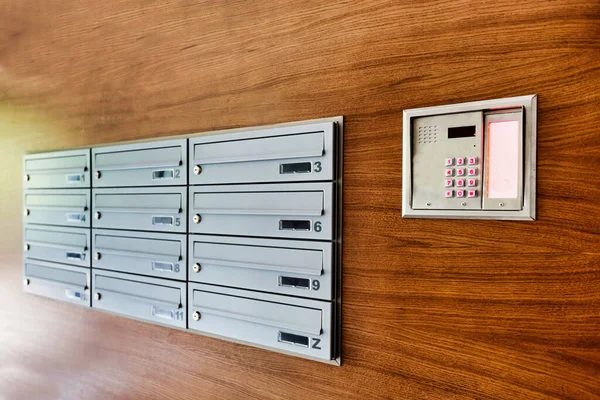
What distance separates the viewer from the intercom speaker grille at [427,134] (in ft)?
3.25

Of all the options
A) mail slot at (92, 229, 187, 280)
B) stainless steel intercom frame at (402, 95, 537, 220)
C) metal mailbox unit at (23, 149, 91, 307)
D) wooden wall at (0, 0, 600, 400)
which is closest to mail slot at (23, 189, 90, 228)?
metal mailbox unit at (23, 149, 91, 307)

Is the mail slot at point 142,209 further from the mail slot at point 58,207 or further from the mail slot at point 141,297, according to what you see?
the mail slot at point 141,297

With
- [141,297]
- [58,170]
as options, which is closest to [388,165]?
[141,297]

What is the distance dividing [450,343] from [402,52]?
683 millimetres

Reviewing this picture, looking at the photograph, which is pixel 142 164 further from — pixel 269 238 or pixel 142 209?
pixel 269 238

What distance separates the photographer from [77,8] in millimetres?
1711

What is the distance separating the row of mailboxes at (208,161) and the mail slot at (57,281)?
13.1 inches

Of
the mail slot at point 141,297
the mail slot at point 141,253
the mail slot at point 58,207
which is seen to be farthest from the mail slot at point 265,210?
the mail slot at point 58,207

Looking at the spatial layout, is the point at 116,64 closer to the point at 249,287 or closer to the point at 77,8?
the point at 77,8

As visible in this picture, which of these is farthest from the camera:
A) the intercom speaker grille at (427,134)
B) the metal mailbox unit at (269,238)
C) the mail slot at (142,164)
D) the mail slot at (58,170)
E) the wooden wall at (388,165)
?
the mail slot at (58,170)

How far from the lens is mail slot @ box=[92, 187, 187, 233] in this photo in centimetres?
139

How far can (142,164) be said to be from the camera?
4.86 feet

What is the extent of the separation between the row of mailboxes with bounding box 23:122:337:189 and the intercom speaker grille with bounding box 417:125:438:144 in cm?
22

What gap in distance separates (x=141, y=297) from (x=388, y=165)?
0.97 metres
